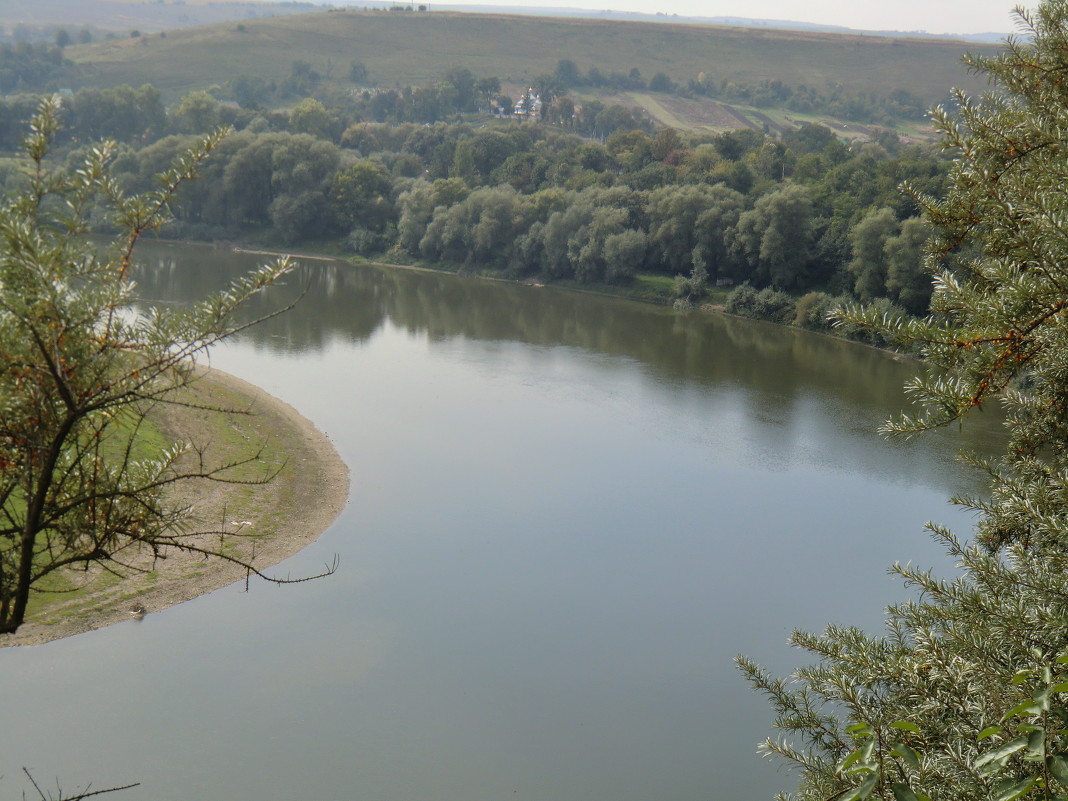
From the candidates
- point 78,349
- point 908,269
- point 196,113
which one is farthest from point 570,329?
point 196,113

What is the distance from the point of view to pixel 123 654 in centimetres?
1135

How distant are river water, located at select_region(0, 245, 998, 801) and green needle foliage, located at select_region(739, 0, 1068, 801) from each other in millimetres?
5744

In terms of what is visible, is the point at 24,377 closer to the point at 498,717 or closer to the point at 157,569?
the point at 498,717

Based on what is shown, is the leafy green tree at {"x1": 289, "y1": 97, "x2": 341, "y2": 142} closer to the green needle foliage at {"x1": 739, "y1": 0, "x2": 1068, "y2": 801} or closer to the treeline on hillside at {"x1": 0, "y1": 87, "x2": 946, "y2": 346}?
the treeline on hillside at {"x1": 0, "y1": 87, "x2": 946, "y2": 346}

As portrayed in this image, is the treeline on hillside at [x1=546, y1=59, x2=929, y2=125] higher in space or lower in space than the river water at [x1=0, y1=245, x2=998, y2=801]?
higher

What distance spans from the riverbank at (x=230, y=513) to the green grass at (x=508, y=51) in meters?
59.5

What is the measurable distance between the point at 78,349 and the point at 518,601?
1056 centimetres

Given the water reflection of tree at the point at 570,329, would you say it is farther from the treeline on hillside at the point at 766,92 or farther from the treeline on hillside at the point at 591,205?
the treeline on hillside at the point at 766,92

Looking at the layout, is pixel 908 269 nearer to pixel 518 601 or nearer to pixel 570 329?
pixel 570 329

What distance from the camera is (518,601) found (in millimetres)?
12969

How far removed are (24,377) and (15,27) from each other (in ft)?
423

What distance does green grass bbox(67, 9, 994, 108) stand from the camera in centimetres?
7638

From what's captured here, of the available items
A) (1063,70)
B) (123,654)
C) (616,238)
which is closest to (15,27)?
(616,238)

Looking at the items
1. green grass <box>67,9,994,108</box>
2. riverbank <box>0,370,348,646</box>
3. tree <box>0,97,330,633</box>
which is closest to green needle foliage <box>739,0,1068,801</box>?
tree <box>0,97,330,633</box>
